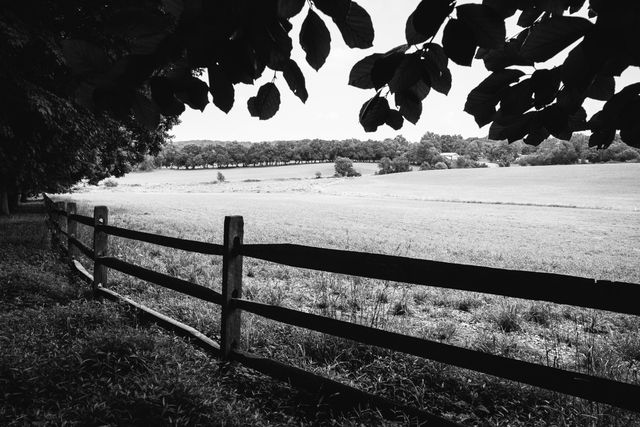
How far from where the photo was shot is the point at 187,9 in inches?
45.0

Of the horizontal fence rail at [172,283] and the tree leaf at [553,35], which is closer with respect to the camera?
the tree leaf at [553,35]

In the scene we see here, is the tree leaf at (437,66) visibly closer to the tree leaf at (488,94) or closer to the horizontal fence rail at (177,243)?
the tree leaf at (488,94)

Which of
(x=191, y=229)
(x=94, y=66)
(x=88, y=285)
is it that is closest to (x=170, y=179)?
(x=191, y=229)

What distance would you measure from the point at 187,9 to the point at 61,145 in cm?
1237

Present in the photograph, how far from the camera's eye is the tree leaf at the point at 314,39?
4.39 ft

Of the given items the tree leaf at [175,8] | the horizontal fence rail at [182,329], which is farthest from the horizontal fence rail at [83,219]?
the tree leaf at [175,8]

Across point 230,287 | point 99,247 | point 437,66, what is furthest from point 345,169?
point 437,66

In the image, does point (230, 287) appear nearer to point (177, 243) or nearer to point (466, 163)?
point (177, 243)

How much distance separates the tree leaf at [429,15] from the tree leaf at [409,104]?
582 mm

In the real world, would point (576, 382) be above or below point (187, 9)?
below

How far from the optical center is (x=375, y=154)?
132 metres

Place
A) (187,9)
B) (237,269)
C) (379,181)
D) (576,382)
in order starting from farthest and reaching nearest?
(379,181)
(237,269)
(576,382)
(187,9)

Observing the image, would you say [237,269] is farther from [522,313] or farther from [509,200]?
[509,200]

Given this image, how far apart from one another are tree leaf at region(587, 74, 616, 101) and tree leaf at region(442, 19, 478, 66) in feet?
3.17
